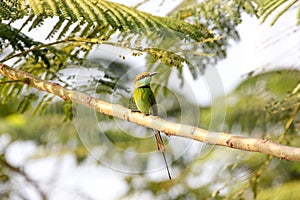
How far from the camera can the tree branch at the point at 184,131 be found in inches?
44.1

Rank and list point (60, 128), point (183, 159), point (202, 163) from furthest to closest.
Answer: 1. point (60, 128)
2. point (202, 163)
3. point (183, 159)

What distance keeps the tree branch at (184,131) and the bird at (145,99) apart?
0.06m

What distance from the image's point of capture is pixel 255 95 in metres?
2.97

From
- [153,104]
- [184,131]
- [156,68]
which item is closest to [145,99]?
[153,104]

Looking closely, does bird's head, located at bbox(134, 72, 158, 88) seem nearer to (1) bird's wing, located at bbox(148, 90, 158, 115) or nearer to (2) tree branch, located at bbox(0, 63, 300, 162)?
(1) bird's wing, located at bbox(148, 90, 158, 115)

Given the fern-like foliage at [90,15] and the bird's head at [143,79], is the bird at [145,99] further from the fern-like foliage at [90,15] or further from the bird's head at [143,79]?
the fern-like foliage at [90,15]

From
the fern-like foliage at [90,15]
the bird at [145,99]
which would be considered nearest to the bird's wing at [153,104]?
the bird at [145,99]

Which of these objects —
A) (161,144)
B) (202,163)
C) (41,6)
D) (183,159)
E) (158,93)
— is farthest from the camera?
(202,163)

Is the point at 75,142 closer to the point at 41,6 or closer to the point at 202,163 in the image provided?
the point at 202,163

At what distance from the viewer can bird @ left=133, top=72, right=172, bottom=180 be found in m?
1.35

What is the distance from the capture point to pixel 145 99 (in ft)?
4.57

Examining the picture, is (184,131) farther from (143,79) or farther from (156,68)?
(156,68)

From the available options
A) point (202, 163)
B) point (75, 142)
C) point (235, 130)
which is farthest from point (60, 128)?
point (235, 130)

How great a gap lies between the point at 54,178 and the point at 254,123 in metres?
1.77
